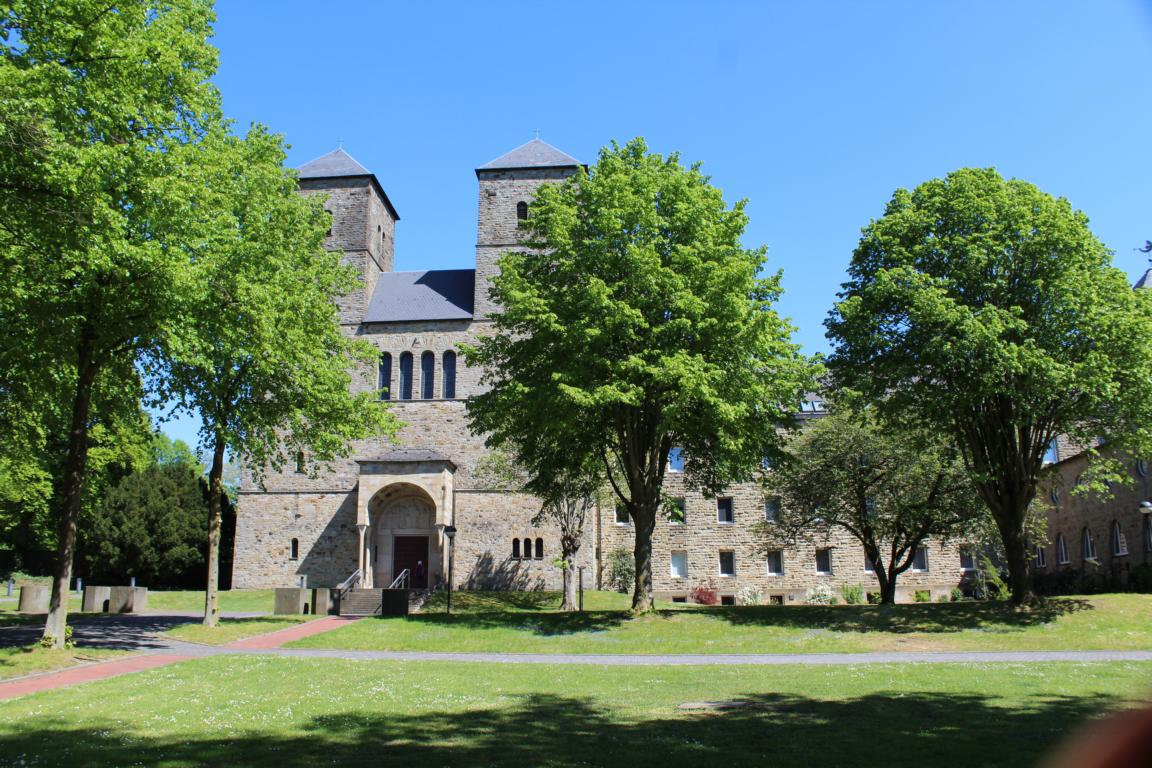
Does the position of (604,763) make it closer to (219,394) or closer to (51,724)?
(51,724)

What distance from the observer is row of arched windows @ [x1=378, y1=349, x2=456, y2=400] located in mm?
46062

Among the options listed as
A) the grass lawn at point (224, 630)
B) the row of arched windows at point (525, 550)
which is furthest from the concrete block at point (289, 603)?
the row of arched windows at point (525, 550)

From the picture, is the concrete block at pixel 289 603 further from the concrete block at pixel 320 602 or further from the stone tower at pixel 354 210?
the stone tower at pixel 354 210

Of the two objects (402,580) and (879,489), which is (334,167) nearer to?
(402,580)

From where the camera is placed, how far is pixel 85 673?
1577 cm

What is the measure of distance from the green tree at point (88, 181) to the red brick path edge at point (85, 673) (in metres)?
1.51

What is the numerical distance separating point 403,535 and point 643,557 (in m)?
22.0

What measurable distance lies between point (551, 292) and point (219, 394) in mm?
9276

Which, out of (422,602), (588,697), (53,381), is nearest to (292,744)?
(588,697)

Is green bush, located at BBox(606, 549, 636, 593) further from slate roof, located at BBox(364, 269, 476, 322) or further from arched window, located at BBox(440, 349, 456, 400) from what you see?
slate roof, located at BBox(364, 269, 476, 322)

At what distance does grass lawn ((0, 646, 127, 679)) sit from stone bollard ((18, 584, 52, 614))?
1442cm

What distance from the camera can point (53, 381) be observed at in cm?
1975

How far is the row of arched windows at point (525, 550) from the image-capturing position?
43.3m

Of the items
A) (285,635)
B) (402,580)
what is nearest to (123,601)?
(285,635)
